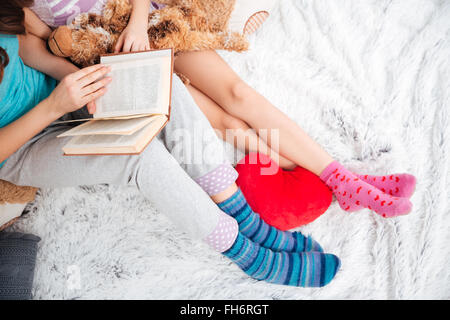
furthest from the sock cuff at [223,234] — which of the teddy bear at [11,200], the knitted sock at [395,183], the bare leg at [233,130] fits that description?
the teddy bear at [11,200]

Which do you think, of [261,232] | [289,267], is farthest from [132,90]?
[289,267]

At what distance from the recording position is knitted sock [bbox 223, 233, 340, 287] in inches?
28.7

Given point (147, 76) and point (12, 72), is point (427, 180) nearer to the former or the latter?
point (147, 76)

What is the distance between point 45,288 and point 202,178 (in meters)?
0.55

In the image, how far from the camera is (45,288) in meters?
0.80

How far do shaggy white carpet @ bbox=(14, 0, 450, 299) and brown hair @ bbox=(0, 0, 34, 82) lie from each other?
0.39 metres

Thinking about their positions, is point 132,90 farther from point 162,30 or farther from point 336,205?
point 336,205

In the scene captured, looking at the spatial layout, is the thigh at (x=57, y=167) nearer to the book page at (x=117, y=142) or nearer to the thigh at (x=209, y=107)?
the book page at (x=117, y=142)

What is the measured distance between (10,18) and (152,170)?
39cm

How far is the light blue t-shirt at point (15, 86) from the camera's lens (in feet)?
1.99

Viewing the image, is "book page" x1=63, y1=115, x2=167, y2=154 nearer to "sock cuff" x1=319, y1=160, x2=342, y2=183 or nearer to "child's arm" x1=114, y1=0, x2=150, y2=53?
"child's arm" x1=114, y1=0, x2=150, y2=53

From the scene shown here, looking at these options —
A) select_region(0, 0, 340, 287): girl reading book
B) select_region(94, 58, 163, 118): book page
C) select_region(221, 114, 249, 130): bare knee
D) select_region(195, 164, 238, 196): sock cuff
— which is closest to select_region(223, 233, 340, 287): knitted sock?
select_region(0, 0, 340, 287): girl reading book

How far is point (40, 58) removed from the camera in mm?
667

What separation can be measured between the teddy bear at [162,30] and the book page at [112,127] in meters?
0.18
